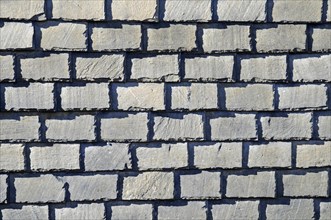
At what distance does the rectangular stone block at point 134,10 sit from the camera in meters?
2.54

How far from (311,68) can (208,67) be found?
1.71 feet

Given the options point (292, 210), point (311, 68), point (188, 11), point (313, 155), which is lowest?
point (292, 210)

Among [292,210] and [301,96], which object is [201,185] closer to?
[292,210]

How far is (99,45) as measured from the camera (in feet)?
8.42

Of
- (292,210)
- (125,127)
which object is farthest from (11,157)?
(292,210)

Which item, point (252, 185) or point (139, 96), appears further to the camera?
point (252, 185)

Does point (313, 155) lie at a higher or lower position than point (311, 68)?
lower

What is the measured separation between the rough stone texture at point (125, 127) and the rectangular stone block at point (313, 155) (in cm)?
80

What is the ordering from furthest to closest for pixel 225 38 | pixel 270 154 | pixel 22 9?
pixel 270 154 < pixel 225 38 < pixel 22 9

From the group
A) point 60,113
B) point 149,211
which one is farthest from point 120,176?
point 60,113

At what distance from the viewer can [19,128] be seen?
2.58 m

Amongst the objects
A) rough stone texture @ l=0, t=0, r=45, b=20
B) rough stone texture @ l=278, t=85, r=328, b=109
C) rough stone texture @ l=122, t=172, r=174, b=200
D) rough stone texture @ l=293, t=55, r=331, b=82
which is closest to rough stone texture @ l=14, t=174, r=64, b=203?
rough stone texture @ l=122, t=172, r=174, b=200

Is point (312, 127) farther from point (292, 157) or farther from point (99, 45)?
point (99, 45)

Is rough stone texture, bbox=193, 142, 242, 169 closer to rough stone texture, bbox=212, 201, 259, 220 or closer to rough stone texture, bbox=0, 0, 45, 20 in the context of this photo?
rough stone texture, bbox=212, 201, 259, 220
